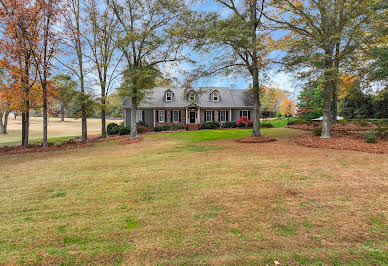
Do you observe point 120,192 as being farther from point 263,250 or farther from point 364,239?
point 364,239

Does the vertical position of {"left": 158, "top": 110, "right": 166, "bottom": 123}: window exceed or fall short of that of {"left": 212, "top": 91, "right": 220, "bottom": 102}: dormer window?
it falls short

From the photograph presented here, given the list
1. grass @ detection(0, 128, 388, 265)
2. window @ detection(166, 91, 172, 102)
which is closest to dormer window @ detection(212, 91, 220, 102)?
window @ detection(166, 91, 172, 102)

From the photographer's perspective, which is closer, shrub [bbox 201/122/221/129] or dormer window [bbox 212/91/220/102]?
shrub [bbox 201/122/221/129]

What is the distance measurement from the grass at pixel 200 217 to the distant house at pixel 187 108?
20.3 m

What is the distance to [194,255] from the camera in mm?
2525

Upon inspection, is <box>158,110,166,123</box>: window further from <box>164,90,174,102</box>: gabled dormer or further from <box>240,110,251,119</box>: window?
<box>240,110,251,119</box>: window

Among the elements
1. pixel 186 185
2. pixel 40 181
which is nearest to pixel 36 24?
pixel 40 181

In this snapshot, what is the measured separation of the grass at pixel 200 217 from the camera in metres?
2.57

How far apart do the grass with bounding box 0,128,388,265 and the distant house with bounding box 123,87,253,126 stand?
20.3 meters

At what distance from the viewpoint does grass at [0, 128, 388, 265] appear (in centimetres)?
257

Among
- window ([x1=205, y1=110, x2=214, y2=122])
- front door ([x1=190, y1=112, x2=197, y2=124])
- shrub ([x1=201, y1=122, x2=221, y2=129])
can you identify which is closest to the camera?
shrub ([x1=201, y1=122, x2=221, y2=129])

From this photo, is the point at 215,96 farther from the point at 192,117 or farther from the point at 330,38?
the point at 330,38

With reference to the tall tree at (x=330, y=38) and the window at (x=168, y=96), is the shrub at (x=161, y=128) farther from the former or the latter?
the tall tree at (x=330, y=38)

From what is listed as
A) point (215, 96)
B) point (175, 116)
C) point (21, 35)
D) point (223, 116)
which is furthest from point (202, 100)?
point (21, 35)
